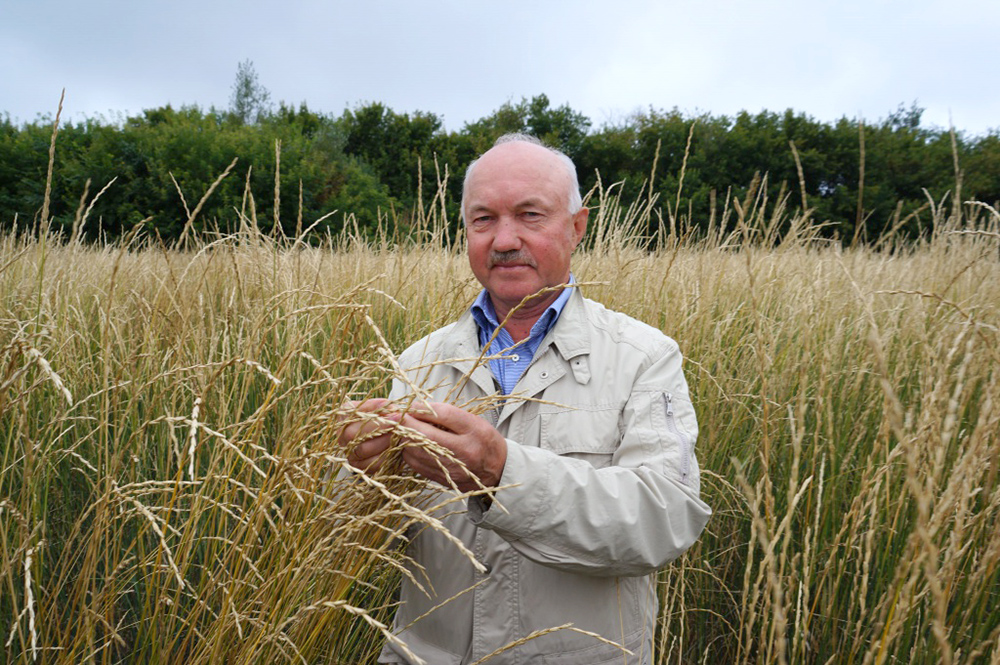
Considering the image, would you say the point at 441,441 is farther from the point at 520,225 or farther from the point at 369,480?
the point at 520,225

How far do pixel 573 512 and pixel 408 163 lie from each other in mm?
16096

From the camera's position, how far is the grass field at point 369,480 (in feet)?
3.41

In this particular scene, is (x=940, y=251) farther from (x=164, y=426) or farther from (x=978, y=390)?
(x=164, y=426)

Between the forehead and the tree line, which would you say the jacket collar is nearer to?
the forehead

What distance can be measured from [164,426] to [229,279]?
1133 mm

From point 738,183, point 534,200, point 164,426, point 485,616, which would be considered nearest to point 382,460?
point 485,616

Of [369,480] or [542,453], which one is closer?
[369,480]

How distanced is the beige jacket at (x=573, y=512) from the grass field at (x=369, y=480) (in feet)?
0.42

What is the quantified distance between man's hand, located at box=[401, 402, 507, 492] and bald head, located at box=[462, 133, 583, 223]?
0.83 meters

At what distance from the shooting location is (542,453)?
3.99 ft

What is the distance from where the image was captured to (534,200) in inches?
66.8

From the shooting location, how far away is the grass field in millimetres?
1038

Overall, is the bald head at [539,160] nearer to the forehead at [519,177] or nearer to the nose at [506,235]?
the forehead at [519,177]

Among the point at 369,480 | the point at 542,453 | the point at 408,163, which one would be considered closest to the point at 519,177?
the point at 542,453
